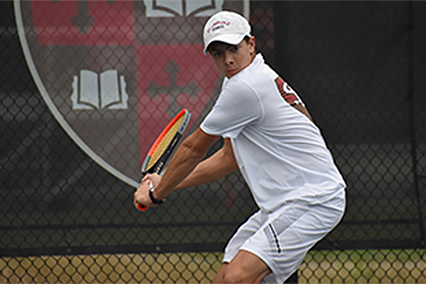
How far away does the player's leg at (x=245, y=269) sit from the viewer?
238 cm

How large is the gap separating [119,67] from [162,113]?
14.4 inches

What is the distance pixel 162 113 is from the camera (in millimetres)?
3736

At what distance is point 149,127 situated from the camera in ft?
12.3

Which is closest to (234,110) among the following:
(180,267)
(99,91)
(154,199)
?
(154,199)

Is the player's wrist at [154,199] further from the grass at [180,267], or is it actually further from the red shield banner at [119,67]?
the grass at [180,267]

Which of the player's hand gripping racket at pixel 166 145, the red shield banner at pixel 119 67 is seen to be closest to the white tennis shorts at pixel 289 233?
the player's hand gripping racket at pixel 166 145

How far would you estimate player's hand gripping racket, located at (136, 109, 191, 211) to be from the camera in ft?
9.46

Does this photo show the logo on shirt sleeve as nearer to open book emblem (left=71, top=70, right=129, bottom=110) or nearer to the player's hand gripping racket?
the player's hand gripping racket

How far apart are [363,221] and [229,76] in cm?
168

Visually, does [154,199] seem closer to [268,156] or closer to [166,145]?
[166,145]

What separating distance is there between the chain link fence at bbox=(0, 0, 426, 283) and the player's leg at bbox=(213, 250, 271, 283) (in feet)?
4.25

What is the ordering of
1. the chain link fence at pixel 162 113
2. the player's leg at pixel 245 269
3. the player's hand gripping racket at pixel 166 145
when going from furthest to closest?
the chain link fence at pixel 162 113
the player's hand gripping racket at pixel 166 145
the player's leg at pixel 245 269

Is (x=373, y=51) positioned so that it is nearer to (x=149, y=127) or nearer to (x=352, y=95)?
(x=352, y=95)

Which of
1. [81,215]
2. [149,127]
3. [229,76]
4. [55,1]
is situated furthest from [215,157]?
[55,1]
